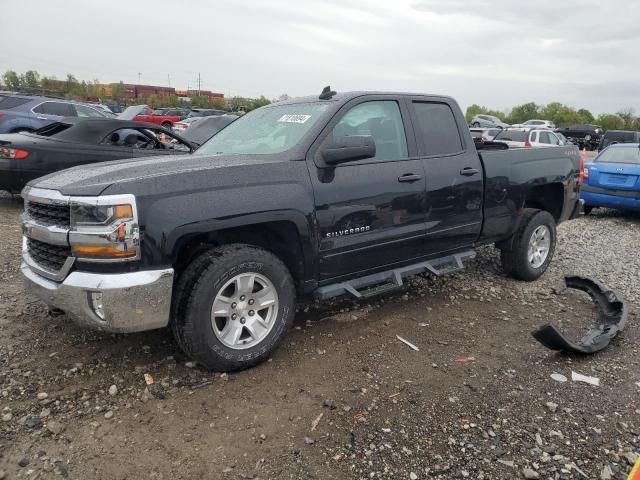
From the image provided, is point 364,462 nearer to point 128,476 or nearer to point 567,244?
point 128,476

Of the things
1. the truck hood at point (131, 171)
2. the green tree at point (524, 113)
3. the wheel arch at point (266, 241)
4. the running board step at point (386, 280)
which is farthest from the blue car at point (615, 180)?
the green tree at point (524, 113)

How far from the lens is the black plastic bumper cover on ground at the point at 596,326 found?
359cm

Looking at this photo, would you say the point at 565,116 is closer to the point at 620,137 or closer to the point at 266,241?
the point at 620,137

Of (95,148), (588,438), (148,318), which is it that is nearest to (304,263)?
(148,318)

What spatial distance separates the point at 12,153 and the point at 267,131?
4.82m

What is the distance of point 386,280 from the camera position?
4.20 metres

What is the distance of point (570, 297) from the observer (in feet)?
16.7

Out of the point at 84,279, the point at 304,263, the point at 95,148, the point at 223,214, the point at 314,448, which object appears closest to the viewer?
the point at 314,448

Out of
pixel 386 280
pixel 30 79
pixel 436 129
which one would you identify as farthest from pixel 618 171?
pixel 30 79

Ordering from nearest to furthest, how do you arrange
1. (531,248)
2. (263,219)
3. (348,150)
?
(263,219)
(348,150)
(531,248)

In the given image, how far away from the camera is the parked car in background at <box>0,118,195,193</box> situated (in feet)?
22.9

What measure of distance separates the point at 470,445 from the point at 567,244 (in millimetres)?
5622

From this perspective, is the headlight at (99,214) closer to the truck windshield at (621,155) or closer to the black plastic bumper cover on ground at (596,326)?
the black plastic bumper cover on ground at (596,326)

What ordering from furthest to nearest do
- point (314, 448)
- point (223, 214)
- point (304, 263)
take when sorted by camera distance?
point (304, 263) < point (223, 214) < point (314, 448)
